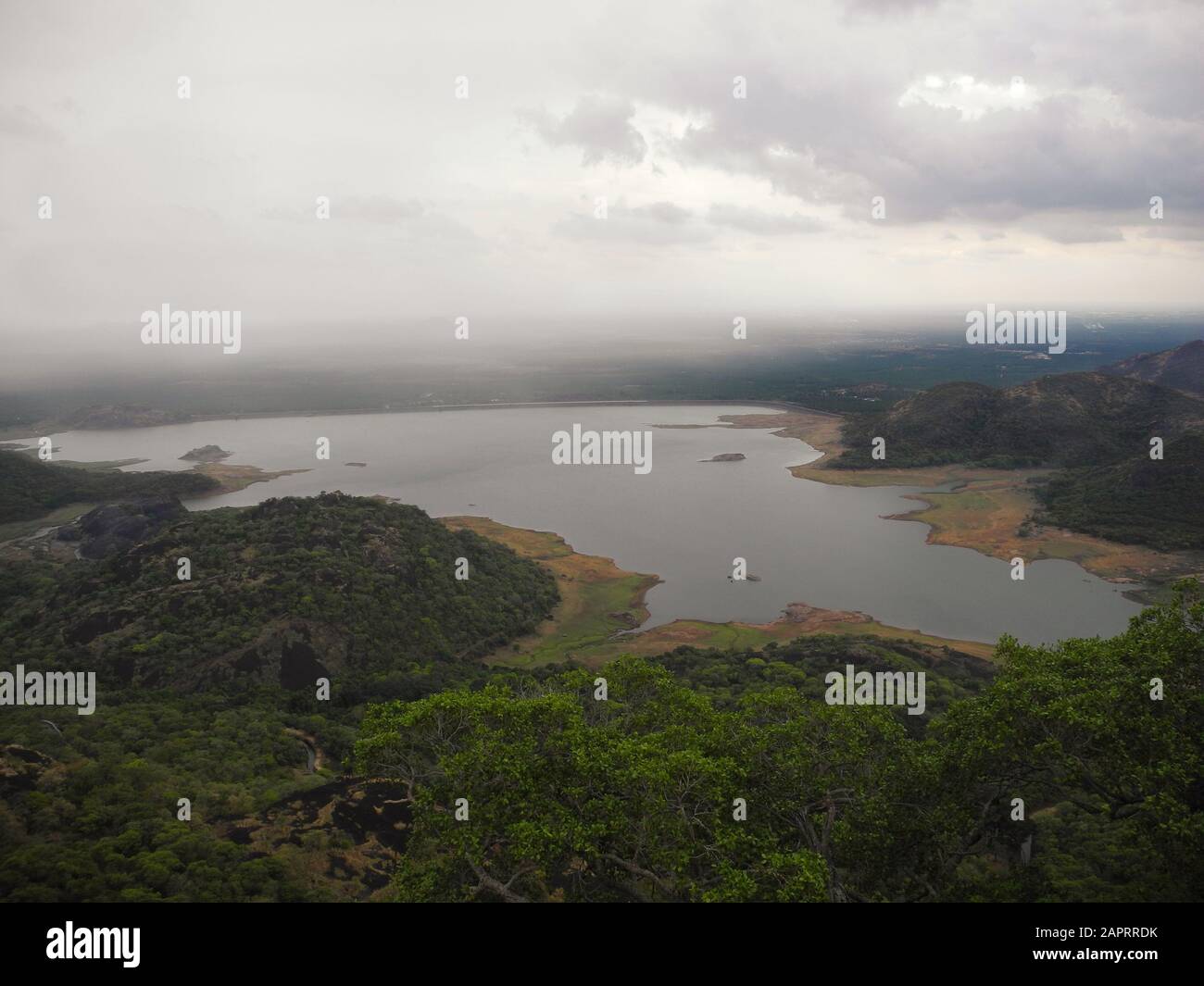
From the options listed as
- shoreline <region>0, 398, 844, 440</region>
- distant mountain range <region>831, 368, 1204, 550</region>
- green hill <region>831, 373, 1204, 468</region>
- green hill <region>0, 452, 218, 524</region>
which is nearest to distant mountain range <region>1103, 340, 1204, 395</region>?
green hill <region>831, 373, 1204, 468</region>

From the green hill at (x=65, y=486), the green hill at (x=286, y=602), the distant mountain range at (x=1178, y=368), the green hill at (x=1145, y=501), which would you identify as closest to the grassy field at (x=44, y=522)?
the green hill at (x=65, y=486)

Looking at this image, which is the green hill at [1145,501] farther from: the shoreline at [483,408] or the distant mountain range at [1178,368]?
the distant mountain range at [1178,368]

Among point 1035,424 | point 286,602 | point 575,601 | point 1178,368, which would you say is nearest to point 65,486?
point 286,602

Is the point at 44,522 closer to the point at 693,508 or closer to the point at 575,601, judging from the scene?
the point at 575,601

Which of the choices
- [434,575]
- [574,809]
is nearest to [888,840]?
[574,809]

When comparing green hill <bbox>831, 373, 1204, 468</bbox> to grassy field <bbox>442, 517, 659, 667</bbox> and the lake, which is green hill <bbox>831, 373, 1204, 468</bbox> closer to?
the lake

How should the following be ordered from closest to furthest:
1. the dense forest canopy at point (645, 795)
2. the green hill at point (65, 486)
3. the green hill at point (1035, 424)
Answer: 1. the dense forest canopy at point (645, 795)
2. the green hill at point (65, 486)
3. the green hill at point (1035, 424)
